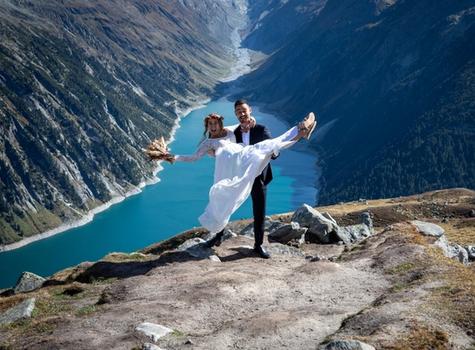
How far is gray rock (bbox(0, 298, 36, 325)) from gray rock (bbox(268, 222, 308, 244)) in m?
11.1

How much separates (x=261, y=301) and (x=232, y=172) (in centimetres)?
487

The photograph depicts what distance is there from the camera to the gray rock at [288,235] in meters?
25.4

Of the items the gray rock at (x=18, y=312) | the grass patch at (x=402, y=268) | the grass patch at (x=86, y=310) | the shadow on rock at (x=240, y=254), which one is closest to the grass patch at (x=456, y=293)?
the grass patch at (x=402, y=268)

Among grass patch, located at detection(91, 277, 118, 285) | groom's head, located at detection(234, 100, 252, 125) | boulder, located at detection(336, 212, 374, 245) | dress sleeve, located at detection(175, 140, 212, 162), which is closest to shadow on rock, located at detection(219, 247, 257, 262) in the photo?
dress sleeve, located at detection(175, 140, 212, 162)

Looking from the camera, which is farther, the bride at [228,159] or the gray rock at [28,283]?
the gray rock at [28,283]

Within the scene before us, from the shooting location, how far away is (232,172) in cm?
1938

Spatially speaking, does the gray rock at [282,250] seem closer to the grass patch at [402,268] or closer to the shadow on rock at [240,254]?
the shadow on rock at [240,254]

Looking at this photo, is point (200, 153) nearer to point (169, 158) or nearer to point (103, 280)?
point (169, 158)

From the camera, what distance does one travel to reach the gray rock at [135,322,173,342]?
45.1ft

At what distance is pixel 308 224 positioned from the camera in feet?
90.6

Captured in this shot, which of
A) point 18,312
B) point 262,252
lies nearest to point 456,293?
point 262,252

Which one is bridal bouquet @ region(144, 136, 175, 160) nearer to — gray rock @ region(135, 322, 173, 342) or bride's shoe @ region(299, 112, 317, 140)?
bride's shoe @ region(299, 112, 317, 140)

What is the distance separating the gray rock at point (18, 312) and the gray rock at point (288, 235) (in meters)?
11.1

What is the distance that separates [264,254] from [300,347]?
801 centimetres
